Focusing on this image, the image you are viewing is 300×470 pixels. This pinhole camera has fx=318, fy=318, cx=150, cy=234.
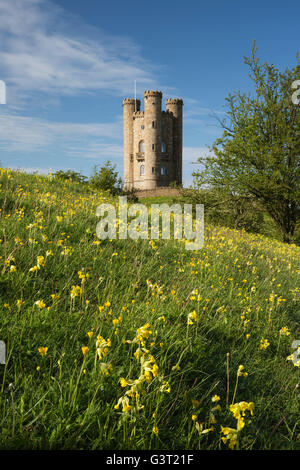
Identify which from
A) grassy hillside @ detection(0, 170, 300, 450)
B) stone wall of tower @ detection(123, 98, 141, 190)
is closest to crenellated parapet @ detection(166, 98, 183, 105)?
stone wall of tower @ detection(123, 98, 141, 190)

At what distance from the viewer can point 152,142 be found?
63.6 m

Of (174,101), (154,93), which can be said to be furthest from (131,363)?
(174,101)

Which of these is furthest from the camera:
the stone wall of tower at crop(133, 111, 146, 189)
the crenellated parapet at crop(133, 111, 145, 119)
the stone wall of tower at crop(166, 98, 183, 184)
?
the stone wall of tower at crop(166, 98, 183, 184)

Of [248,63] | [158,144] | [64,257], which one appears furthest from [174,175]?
[64,257]

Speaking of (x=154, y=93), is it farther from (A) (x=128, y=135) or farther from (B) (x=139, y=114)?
(A) (x=128, y=135)

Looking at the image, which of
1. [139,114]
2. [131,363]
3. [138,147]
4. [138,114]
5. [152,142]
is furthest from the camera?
[138,147]

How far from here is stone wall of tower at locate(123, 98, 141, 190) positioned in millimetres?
67750

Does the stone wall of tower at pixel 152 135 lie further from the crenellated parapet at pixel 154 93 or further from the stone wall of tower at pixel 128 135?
the stone wall of tower at pixel 128 135

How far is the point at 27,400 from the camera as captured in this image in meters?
2.08

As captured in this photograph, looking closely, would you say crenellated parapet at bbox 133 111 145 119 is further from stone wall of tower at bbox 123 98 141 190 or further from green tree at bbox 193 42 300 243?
green tree at bbox 193 42 300 243

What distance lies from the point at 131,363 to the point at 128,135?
69314 mm

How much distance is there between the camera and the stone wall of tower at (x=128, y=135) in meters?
67.8

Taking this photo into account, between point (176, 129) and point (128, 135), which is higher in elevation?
point (176, 129)
